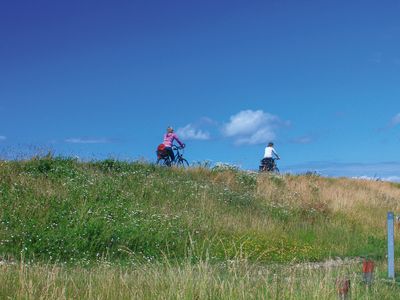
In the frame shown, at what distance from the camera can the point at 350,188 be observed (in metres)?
30.4

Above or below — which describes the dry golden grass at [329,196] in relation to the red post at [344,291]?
above

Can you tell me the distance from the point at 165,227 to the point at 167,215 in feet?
3.64

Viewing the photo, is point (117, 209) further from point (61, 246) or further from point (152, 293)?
point (152, 293)

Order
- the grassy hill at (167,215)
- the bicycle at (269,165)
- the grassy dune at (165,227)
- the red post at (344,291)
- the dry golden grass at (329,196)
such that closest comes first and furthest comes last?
the red post at (344,291), the grassy dune at (165,227), the grassy hill at (167,215), the dry golden grass at (329,196), the bicycle at (269,165)

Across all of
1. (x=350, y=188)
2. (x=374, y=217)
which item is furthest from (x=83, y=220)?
(x=350, y=188)

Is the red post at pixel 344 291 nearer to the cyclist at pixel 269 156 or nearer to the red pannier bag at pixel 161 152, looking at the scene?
the red pannier bag at pixel 161 152

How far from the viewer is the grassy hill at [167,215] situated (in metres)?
14.8

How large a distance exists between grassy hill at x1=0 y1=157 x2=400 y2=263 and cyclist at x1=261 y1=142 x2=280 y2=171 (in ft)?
17.9

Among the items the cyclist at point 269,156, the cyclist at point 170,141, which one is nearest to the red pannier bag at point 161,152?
the cyclist at point 170,141

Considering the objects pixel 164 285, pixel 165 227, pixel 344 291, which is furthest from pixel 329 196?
pixel 164 285

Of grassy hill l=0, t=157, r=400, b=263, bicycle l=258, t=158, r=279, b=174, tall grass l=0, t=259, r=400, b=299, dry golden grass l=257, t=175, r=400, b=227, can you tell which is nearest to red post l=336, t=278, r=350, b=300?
tall grass l=0, t=259, r=400, b=299

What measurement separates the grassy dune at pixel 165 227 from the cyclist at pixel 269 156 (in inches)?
222

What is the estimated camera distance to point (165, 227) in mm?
16375

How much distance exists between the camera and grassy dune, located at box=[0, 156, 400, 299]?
7.69 meters
